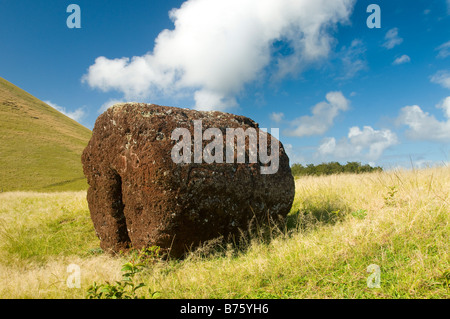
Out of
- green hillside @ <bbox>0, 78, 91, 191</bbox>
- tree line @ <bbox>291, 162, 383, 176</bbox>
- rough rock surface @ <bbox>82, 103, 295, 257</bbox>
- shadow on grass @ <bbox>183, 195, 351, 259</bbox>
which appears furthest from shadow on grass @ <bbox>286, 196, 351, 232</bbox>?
green hillside @ <bbox>0, 78, 91, 191</bbox>

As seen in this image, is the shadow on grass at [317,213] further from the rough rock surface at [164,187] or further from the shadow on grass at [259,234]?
the rough rock surface at [164,187]

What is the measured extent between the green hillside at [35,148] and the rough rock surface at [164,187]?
40216 mm

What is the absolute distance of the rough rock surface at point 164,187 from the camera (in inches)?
216

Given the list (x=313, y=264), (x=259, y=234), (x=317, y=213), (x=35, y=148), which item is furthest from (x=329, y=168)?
(x=35, y=148)

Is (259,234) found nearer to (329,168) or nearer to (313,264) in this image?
(313,264)

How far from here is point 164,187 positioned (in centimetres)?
543

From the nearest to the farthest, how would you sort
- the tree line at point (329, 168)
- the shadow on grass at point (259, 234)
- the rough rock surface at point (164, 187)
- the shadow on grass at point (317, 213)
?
1. the rough rock surface at point (164, 187)
2. the shadow on grass at point (259, 234)
3. the shadow on grass at point (317, 213)
4. the tree line at point (329, 168)

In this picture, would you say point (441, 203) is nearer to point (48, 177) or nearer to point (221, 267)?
point (221, 267)

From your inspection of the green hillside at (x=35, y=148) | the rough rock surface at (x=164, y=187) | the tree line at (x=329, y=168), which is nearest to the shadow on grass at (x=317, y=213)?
the rough rock surface at (x=164, y=187)

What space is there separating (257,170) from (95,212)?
13.4 feet

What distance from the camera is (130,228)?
6301 mm

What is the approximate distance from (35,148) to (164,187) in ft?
200

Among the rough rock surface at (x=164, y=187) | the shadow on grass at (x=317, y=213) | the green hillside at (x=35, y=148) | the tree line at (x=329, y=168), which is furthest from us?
the green hillside at (x=35, y=148)

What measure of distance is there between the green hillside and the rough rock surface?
40216 mm
